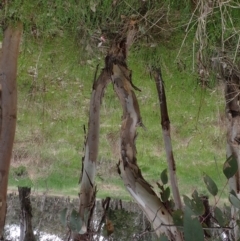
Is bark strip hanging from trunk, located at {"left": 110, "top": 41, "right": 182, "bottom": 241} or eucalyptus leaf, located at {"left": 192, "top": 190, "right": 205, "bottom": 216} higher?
bark strip hanging from trunk, located at {"left": 110, "top": 41, "right": 182, "bottom": 241}

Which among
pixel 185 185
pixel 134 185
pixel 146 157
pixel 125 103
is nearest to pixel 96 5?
pixel 125 103

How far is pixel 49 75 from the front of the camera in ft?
6.19

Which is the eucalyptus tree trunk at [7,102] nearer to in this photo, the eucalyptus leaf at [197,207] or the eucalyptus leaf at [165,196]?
the eucalyptus leaf at [165,196]

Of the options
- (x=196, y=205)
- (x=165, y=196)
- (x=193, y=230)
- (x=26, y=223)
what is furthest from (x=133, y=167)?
(x=26, y=223)

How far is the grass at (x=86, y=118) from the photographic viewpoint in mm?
1719

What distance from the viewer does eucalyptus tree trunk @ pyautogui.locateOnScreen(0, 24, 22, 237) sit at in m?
1.17

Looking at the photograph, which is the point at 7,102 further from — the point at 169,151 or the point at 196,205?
the point at 196,205

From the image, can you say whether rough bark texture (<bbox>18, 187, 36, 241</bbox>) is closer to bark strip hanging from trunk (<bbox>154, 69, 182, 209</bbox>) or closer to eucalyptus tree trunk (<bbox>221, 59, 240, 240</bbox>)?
bark strip hanging from trunk (<bbox>154, 69, 182, 209</bbox>)

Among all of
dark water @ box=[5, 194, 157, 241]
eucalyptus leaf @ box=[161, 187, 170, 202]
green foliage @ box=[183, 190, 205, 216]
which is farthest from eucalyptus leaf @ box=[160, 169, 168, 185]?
dark water @ box=[5, 194, 157, 241]

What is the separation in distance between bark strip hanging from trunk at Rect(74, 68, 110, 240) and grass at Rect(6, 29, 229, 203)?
1.26 feet

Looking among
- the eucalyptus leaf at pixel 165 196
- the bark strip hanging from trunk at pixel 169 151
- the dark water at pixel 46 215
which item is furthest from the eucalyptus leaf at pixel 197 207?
the dark water at pixel 46 215

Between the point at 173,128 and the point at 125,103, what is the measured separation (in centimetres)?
118

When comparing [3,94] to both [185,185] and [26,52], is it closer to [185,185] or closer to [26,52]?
[26,52]

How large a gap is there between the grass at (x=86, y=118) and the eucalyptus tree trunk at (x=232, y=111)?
0.64 ft
